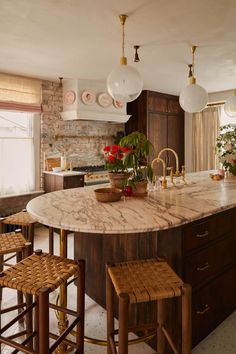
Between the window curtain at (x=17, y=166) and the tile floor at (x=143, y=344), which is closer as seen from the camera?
the tile floor at (x=143, y=344)

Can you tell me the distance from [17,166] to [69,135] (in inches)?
43.1

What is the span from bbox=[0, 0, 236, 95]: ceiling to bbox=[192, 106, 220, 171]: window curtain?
1765 millimetres

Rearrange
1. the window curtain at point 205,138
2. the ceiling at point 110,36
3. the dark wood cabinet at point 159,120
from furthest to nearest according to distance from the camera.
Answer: the window curtain at point 205,138 < the dark wood cabinet at point 159,120 < the ceiling at point 110,36

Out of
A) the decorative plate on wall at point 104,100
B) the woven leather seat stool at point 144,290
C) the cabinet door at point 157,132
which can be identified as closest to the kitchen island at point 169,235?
the woven leather seat stool at point 144,290

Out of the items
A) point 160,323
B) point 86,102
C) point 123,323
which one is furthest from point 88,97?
point 123,323

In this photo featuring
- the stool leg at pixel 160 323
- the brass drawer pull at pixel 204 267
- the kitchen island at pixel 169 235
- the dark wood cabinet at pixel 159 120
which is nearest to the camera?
the kitchen island at pixel 169 235

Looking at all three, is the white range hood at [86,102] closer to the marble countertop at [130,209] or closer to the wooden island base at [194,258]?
the marble countertop at [130,209]

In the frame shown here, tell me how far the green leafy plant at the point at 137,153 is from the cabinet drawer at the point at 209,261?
0.70 metres

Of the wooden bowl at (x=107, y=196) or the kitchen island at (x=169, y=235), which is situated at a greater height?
the wooden bowl at (x=107, y=196)

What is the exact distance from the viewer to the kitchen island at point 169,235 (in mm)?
1617

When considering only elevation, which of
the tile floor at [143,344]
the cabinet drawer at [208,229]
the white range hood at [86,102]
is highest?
the white range hood at [86,102]

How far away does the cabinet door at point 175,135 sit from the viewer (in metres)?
6.60

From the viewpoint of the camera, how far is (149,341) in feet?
6.48

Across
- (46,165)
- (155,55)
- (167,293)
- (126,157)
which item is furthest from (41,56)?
(167,293)
